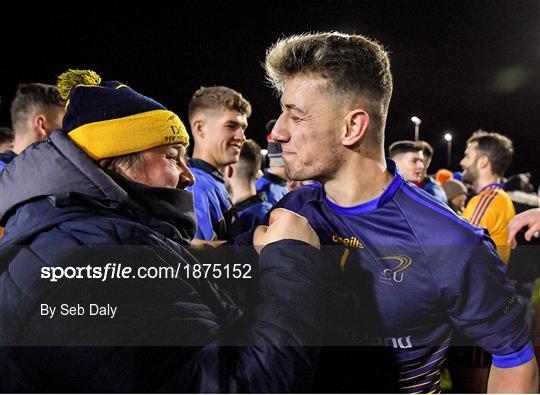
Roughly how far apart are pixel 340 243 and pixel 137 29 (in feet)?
13.1

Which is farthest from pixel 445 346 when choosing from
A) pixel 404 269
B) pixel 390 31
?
pixel 390 31

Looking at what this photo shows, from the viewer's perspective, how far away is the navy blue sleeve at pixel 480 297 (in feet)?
5.05

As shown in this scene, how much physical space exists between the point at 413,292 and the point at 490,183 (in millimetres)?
3474

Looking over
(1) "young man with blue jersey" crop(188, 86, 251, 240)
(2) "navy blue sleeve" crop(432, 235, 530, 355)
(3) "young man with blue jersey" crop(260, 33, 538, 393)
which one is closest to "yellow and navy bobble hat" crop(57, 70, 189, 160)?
(3) "young man with blue jersey" crop(260, 33, 538, 393)

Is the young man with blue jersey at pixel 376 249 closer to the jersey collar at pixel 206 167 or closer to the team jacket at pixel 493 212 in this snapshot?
the jersey collar at pixel 206 167

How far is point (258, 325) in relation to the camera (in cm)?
106

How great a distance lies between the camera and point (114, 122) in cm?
125

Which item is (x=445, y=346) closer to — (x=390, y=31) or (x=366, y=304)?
(x=366, y=304)

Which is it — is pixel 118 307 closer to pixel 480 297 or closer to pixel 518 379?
pixel 480 297

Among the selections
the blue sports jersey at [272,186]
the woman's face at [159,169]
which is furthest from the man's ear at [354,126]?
the blue sports jersey at [272,186]

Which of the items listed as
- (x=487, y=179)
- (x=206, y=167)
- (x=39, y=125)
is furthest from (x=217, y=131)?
(x=487, y=179)

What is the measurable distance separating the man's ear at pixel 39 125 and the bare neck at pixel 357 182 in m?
2.64

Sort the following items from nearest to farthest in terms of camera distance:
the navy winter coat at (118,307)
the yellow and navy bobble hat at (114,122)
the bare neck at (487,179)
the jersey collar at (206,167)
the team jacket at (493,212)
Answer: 1. the navy winter coat at (118,307)
2. the yellow and navy bobble hat at (114,122)
3. the jersey collar at (206,167)
4. the team jacket at (493,212)
5. the bare neck at (487,179)

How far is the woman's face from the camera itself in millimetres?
1289
